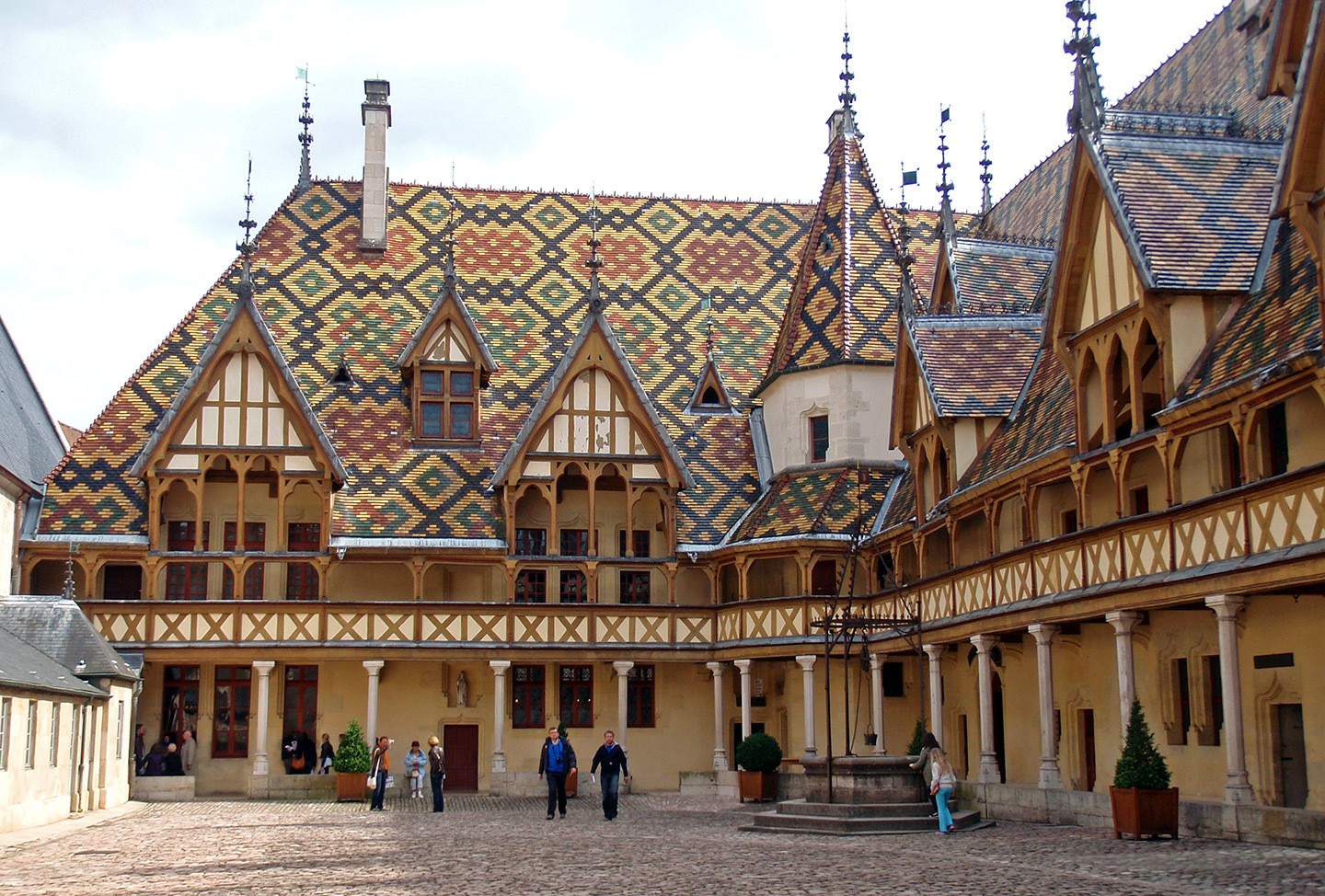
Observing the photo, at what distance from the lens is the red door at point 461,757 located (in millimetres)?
31281

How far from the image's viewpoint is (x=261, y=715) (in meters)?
29.1

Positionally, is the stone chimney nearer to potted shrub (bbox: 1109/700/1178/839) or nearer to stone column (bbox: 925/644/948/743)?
stone column (bbox: 925/644/948/743)

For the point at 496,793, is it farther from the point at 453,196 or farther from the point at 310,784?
the point at 453,196

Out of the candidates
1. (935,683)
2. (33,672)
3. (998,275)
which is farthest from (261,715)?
(998,275)

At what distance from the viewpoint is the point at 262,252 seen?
35.6m

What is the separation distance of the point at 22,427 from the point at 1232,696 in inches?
927

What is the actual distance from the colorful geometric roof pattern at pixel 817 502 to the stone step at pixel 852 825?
1096cm

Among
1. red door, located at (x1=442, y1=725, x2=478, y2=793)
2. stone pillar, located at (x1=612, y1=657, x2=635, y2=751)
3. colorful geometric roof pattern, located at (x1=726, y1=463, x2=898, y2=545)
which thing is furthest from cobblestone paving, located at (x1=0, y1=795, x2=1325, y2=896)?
colorful geometric roof pattern, located at (x1=726, y1=463, x2=898, y2=545)

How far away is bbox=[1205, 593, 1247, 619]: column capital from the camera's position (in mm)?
16641

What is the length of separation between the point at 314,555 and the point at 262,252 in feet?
29.4

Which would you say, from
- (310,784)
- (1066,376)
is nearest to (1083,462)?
(1066,376)

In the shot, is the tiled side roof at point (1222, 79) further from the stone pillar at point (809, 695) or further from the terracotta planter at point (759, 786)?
the terracotta planter at point (759, 786)

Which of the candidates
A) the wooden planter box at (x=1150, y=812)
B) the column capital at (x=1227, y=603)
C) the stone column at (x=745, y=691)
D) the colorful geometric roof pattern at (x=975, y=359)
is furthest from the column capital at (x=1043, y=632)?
the stone column at (x=745, y=691)

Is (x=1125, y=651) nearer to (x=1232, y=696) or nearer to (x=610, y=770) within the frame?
(x=1232, y=696)
